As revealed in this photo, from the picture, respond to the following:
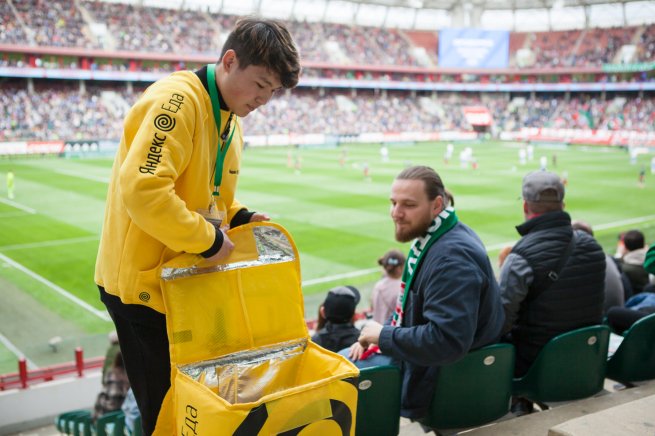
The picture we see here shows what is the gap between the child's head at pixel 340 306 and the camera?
4.41m

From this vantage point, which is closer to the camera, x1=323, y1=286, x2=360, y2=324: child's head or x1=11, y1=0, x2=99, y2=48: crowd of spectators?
x1=323, y1=286, x2=360, y2=324: child's head

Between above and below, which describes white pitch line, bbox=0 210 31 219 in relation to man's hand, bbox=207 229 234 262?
below

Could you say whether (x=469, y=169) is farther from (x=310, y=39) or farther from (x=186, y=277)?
(x=310, y=39)

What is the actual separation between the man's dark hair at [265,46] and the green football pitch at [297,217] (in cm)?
793

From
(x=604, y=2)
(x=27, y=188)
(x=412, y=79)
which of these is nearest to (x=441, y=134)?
(x=412, y=79)

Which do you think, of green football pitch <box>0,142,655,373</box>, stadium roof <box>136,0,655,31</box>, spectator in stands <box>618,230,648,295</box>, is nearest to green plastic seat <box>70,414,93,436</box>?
green football pitch <box>0,142,655,373</box>

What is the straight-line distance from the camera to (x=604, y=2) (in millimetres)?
64812

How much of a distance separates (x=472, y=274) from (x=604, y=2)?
71.8m

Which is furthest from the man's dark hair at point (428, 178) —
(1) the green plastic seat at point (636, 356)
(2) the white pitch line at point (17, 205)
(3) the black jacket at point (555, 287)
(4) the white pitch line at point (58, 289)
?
(2) the white pitch line at point (17, 205)

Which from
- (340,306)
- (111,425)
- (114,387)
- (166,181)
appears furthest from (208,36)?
(166,181)

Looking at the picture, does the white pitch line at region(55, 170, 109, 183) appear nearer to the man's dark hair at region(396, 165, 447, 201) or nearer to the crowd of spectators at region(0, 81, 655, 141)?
the crowd of spectators at region(0, 81, 655, 141)

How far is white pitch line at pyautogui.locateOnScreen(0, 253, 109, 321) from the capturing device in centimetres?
1086

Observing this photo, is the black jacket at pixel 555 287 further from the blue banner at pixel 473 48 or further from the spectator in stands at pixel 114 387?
the blue banner at pixel 473 48

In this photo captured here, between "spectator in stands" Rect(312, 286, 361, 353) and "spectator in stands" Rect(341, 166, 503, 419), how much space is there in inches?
35.0
